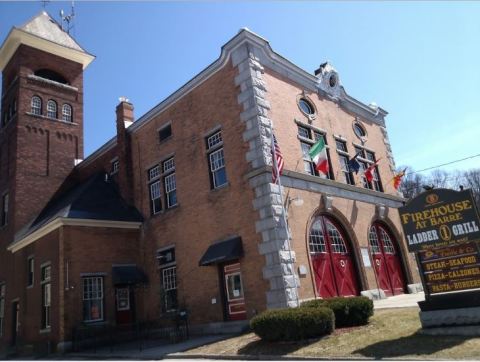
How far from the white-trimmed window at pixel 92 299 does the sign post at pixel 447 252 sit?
15.6 m

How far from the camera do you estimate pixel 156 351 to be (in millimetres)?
15516

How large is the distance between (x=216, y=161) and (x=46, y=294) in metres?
11.2

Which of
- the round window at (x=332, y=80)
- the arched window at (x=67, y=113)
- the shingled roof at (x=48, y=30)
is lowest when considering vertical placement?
the round window at (x=332, y=80)

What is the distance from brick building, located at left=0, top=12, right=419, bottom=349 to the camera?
17.5 meters

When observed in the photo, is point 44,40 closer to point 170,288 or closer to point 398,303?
point 170,288

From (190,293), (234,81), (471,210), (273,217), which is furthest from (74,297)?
(471,210)

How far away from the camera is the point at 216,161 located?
64.6ft

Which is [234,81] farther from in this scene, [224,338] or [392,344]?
[392,344]

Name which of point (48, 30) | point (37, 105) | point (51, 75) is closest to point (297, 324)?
point (37, 105)

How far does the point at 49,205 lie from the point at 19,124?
5.67 metres

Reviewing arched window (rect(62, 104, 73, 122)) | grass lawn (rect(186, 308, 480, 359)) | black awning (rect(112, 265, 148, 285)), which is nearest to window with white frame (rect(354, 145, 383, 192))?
grass lawn (rect(186, 308, 480, 359))

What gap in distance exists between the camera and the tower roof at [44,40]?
2975 cm

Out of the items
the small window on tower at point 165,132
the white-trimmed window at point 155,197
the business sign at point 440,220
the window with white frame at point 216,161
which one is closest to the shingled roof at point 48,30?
the small window on tower at point 165,132

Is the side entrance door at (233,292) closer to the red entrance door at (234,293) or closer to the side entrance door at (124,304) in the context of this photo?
the red entrance door at (234,293)
